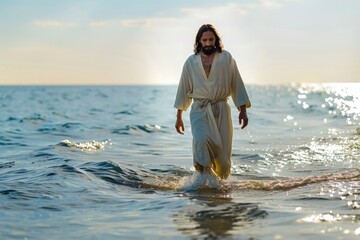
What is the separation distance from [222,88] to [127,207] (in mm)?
2289

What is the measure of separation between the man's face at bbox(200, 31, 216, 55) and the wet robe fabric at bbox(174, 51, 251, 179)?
5.0 inches

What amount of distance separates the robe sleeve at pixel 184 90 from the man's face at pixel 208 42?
1.26 ft

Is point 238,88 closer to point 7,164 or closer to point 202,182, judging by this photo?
point 202,182

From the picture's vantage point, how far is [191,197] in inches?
301

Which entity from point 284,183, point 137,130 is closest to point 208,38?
point 284,183

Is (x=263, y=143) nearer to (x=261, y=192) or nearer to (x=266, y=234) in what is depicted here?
(x=261, y=192)

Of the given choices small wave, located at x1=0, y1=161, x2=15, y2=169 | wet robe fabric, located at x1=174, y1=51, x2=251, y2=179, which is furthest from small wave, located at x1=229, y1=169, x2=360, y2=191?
small wave, located at x1=0, y1=161, x2=15, y2=169

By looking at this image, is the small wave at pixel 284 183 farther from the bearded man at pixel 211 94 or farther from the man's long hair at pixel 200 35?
the man's long hair at pixel 200 35

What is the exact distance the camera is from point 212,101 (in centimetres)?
854

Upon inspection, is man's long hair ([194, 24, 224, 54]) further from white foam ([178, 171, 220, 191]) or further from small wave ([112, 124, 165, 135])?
small wave ([112, 124, 165, 135])

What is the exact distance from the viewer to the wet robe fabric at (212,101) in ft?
27.7

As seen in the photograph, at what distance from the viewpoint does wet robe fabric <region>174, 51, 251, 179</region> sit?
332 inches

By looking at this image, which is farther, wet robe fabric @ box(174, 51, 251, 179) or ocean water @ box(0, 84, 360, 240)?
wet robe fabric @ box(174, 51, 251, 179)

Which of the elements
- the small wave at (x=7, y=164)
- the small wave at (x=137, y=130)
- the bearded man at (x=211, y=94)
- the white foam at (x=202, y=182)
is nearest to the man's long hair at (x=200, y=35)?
the bearded man at (x=211, y=94)
